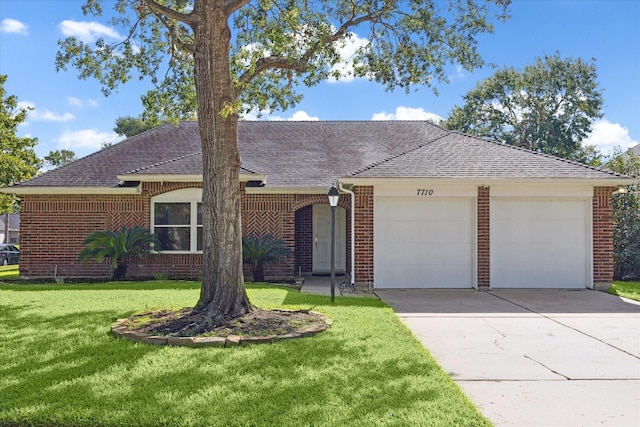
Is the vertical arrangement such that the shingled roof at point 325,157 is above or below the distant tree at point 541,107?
below

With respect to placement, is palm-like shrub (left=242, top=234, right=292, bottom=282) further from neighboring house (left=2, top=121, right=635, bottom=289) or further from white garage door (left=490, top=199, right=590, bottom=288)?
white garage door (left=490, top=199, right=590, bottom=288)

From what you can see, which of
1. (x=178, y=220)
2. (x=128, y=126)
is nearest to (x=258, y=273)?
(x=178, y=220)

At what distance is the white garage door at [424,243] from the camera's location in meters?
12.4

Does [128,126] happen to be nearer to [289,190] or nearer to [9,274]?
[9,274]

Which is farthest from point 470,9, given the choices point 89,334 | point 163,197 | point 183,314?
point 163,197

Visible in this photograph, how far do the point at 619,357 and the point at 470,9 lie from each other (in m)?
6.48

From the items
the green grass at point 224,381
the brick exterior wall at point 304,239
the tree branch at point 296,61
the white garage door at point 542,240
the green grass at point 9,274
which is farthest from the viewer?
the brick exterior wall at point 304,239

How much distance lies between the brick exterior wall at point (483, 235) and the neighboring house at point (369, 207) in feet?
0.08

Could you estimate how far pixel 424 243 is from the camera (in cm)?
1242

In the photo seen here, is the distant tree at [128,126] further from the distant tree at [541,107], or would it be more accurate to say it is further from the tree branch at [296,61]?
the tree branch at [296,61]

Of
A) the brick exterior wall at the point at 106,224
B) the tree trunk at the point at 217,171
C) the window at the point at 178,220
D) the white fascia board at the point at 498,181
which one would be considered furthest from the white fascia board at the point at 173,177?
the tree trunk at the point at 217,171

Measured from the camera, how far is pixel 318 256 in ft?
54.0

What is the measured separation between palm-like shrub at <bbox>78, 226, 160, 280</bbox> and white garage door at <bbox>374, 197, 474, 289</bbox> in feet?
21.8

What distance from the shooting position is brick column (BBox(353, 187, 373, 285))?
12.2 meters
